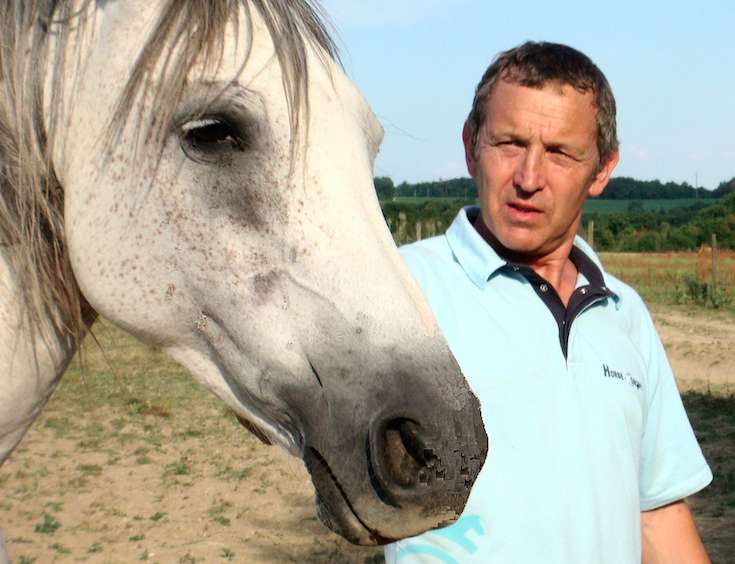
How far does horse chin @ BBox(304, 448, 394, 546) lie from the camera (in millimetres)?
1445

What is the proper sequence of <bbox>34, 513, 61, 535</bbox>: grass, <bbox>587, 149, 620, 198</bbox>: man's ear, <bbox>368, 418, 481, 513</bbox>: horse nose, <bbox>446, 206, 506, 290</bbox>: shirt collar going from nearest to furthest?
1. <bbox>368, 418, 481, 513</bbox>: horse nose
2. <bbox>446, 206, 506, 290</bbox>: shirt collar
3. <bbox>587, 149, 620, 198</bbox>: man's ear
4. <bbox>34, 513, 61, 535</bbox>: grass

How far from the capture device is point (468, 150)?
2227mm

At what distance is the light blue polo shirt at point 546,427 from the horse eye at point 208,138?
640 millimetres

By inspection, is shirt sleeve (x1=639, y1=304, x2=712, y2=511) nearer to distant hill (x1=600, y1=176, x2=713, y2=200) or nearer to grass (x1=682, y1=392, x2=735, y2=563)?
grass (x1=682, y1=392, x2=735, y2=563)

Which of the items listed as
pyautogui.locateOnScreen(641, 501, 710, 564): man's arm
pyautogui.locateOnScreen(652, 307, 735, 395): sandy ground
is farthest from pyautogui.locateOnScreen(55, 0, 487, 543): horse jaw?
pyautogui.locateOnScreen(652, 307, 735, 395): sandy ground

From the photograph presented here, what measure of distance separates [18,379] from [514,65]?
1.25 meters

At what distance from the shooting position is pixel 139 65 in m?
1.53

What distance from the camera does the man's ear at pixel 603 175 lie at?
85.7 inches

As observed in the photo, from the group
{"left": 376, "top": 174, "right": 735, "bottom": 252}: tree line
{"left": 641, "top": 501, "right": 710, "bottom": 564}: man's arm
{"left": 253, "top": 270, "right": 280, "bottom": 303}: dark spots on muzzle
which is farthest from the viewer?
{"left": 376, "top": 174, "right": 735, "bottom": 252}: tree line

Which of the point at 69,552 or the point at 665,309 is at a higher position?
the point at 665,309

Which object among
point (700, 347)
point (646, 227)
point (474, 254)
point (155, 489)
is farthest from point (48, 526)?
point (646, 227)

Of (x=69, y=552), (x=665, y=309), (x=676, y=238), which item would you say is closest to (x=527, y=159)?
(x=69, y=552)

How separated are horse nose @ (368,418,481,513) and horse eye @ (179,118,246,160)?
541 millimetres

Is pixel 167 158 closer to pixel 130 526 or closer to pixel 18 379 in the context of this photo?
pixel 18 379
